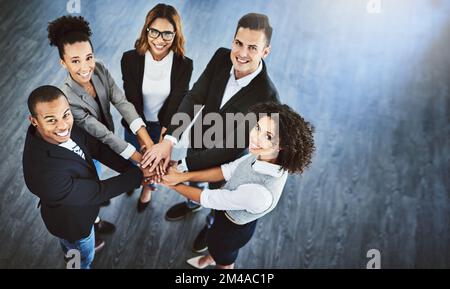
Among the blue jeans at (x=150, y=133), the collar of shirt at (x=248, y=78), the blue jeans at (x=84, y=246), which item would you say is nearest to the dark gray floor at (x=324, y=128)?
the blue jeans at (x=84, y=246)

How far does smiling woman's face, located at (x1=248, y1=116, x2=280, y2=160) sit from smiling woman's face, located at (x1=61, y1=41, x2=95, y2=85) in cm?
91

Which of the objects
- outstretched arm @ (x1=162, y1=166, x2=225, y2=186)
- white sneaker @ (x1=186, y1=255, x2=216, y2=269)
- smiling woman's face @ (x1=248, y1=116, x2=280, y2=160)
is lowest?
white sneaker @ (x1=186, y1=255, x2=216, y2=269)

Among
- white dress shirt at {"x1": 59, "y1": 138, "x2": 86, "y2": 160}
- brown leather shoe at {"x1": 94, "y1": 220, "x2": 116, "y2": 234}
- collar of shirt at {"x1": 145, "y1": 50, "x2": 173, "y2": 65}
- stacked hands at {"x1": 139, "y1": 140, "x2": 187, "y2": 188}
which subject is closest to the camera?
white dress shirt at {"x1": 59, "y1": 138, "x2": 86, "y2": 160}

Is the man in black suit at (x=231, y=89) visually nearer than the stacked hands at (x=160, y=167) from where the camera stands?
Yes

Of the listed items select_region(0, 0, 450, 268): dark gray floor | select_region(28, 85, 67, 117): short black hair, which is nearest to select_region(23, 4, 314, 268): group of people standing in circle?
select_region(28, 85, 67, 117): short black hair

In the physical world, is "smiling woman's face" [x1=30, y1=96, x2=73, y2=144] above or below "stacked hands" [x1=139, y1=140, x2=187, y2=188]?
above

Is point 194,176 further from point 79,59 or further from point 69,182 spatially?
point 79,59

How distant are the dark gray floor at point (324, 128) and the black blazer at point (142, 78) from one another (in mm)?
833

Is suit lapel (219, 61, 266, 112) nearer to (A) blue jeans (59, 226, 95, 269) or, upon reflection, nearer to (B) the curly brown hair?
(B) the curly brown hair

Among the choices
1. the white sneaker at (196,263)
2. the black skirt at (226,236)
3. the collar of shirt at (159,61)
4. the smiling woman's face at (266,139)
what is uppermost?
the collar of shirt at (159,61)

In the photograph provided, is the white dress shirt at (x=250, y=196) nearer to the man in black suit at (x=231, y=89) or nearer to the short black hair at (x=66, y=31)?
the man in black suit at (x=231, y=89)

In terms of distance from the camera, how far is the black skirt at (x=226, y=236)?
2.43 metres

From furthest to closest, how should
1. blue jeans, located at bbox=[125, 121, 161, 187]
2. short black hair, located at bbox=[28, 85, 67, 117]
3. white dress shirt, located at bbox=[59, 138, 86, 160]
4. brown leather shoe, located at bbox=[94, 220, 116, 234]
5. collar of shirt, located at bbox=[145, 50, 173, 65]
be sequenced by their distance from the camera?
brown leather shoe, located at bbox=[94, 220, 116, 234] → blue jeans, located at bbox=[125, 121, 161, 187] → collar of shirt, located at bbox=[145, 50, 173, 65] → white dress shirt, located at bbox=[59, 138, 86, 160] → short black hair, located at bbox=[28, 85, 67, 117]

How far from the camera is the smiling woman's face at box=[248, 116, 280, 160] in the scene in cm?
205
